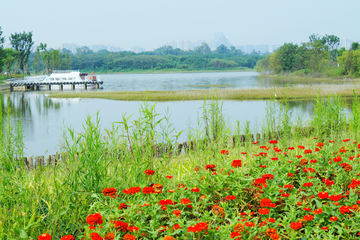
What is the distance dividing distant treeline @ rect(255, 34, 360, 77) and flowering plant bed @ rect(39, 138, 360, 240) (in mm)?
53924

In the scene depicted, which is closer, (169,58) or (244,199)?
(244,199)

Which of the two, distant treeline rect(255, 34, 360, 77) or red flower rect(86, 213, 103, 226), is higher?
distant treeline rect(255, 34, 360, 77)

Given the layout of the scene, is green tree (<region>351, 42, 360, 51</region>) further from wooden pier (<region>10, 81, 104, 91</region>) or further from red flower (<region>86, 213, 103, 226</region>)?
red flower (<region>86, 213, 103, 226</region>)

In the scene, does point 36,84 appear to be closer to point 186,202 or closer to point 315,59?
point 186,202

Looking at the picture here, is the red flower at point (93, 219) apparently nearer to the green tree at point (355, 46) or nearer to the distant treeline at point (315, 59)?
the distant treeline at point (315, 59)

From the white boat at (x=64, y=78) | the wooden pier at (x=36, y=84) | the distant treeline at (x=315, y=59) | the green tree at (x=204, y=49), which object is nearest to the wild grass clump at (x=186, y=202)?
the wooden pier at (x=36, y=84)

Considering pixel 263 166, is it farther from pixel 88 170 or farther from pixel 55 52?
pixel 55 52

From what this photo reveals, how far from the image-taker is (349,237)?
2.37 m

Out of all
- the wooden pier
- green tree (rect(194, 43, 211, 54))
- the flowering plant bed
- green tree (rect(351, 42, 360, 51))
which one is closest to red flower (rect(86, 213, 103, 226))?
the flowering plant bed

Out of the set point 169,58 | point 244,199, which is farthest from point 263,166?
point 169,58

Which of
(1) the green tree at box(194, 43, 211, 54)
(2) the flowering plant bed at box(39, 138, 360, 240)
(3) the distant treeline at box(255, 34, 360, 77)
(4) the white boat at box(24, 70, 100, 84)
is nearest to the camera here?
(2) the flowering plant bed at box(39, 138, 360, 240)

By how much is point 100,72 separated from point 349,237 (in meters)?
123

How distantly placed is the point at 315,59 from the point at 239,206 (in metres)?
66.3

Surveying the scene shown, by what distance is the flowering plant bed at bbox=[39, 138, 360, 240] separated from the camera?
2254 mm
